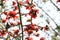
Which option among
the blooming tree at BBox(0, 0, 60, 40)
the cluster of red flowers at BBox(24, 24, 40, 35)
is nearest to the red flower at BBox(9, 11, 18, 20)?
the blooming tree at BBox(0, 0, 60, 40)

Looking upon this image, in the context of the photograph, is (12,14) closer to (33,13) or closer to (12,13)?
(12,13)

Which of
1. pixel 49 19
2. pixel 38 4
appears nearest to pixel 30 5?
pixel 38 4

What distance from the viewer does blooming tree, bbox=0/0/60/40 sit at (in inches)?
58.7

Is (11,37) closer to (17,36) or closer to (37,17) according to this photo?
(17,36)

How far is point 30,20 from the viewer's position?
5.03 ft

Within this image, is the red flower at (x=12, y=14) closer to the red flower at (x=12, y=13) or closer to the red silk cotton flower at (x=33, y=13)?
the red flower at (x=12, y=13)

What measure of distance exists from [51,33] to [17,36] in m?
0.24

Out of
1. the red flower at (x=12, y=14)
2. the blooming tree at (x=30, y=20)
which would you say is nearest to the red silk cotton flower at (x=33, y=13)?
the blooming tree at (x=30, y=20)

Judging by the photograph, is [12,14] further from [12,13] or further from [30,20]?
[30,20]

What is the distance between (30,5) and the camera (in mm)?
1530

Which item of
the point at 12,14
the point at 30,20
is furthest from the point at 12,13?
the point at 30,20

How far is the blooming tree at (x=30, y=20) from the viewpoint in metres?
1.49

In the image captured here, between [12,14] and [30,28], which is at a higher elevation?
[12,14]

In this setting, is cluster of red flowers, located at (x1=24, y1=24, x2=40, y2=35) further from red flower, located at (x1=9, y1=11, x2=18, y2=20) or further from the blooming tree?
red flower, located at (x1=9, y1=11, x2=18, y2=20)
